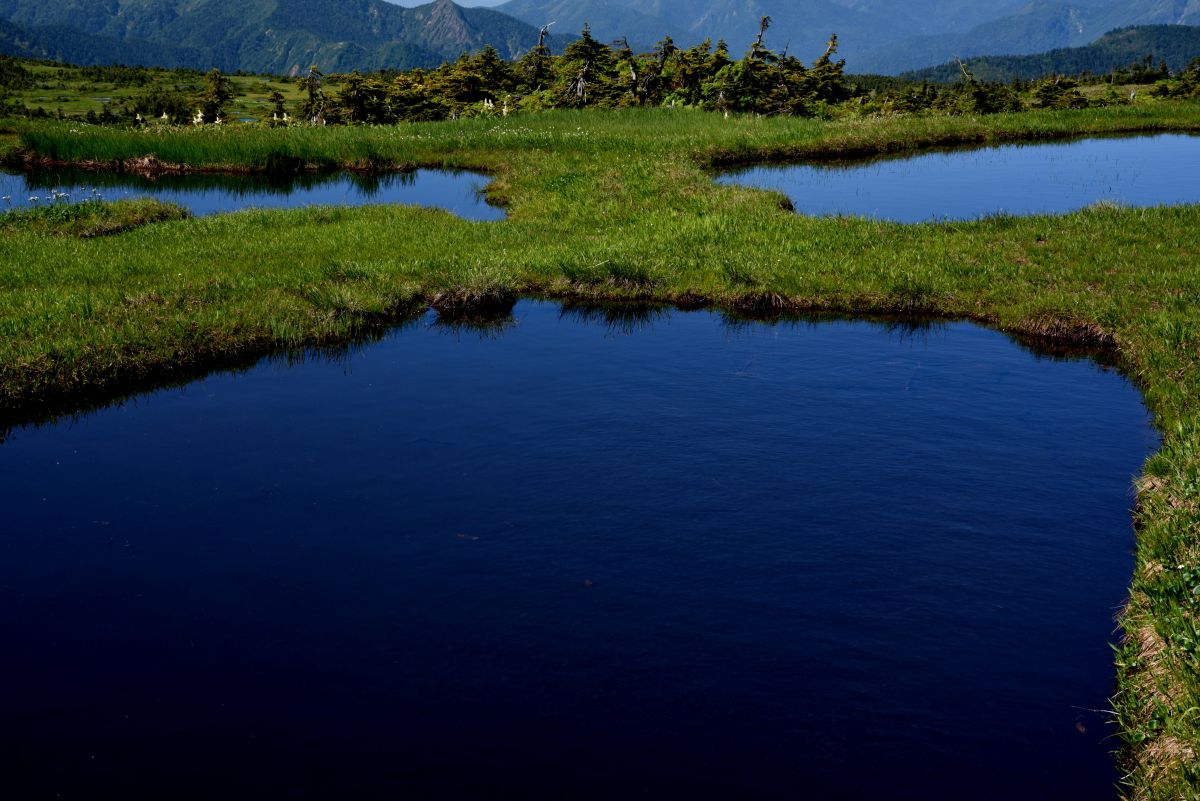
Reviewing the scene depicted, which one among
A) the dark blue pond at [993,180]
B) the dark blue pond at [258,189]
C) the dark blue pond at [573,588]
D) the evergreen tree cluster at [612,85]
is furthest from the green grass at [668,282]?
the evergreen tree cluster at [612,85]

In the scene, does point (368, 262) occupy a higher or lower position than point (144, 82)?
lower

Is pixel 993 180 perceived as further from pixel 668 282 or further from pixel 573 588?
pixel 573 588

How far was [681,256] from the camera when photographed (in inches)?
859

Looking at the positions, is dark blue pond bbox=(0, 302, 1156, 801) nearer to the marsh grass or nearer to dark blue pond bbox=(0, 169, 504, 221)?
the marsh grass

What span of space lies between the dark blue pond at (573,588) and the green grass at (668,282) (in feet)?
2.13

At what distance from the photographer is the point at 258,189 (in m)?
34.6

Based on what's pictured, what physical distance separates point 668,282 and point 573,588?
12357 millimetres

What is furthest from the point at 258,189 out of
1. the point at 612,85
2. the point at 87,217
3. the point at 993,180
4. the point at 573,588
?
the point at 612,85

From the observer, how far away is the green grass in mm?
8766

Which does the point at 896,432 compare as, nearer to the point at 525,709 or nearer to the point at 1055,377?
the point at 1055,377

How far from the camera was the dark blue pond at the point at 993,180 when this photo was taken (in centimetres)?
2867

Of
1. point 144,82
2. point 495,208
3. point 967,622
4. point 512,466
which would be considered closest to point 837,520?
point 967,622

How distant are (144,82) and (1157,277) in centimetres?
13281

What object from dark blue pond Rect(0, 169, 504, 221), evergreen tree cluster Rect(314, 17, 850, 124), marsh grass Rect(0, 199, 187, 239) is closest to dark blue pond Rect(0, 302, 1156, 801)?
marsh grass Rect(0, 199, 187, 239)
